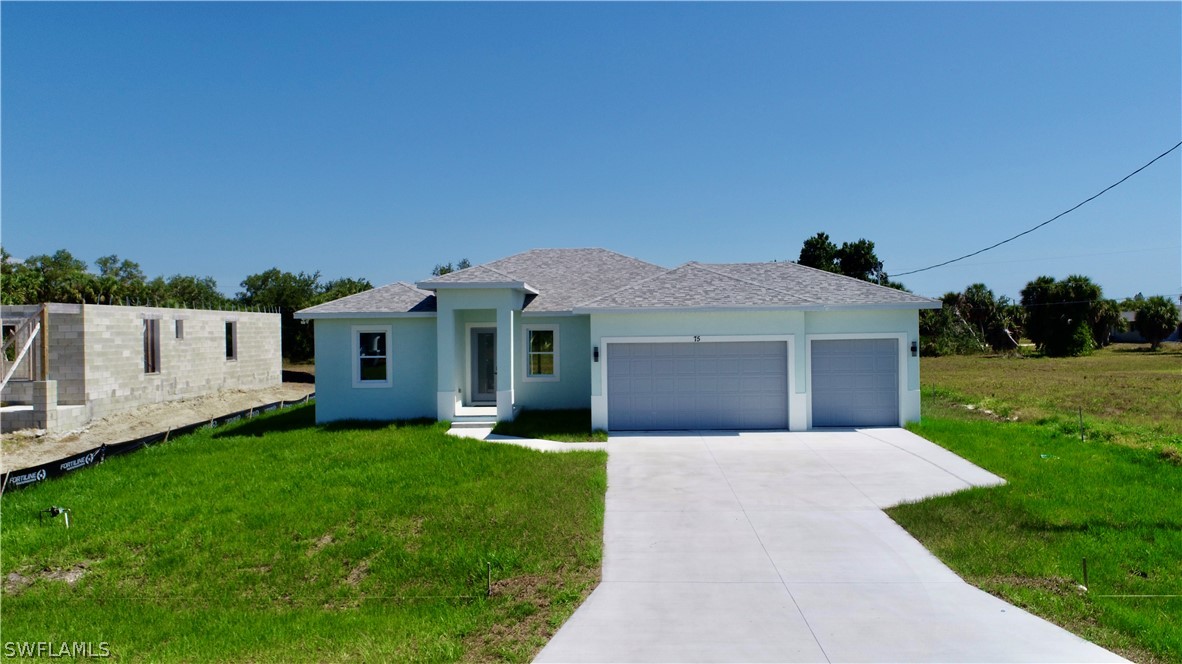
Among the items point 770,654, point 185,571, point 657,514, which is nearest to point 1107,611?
point 770,654

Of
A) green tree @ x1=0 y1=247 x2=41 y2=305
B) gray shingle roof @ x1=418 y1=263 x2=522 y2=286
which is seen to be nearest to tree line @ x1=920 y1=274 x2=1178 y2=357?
gray shingle roof @ x1=418 y1=263 x2=522 y2=286

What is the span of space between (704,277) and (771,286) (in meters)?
1.86

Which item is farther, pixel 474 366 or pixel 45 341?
pixel 45 341

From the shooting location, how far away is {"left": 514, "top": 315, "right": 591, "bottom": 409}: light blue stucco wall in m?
16.8

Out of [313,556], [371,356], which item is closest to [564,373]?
[371,356]

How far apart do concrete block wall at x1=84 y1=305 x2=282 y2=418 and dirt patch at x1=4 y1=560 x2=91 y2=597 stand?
1482cm

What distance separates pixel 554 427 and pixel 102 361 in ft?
53.1

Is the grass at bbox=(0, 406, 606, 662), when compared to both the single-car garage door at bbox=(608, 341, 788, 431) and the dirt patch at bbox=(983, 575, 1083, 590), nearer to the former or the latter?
the single-car garage door at bbox=(608, 341, 788, 431)

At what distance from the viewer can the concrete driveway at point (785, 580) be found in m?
5.09

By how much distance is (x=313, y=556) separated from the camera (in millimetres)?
7480

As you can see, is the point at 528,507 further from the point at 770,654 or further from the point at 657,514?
the point at 770,654

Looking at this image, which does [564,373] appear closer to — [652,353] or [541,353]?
[541,353]

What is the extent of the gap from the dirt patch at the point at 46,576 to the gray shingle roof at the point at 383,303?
825cm

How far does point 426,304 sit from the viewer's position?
53.1ft
